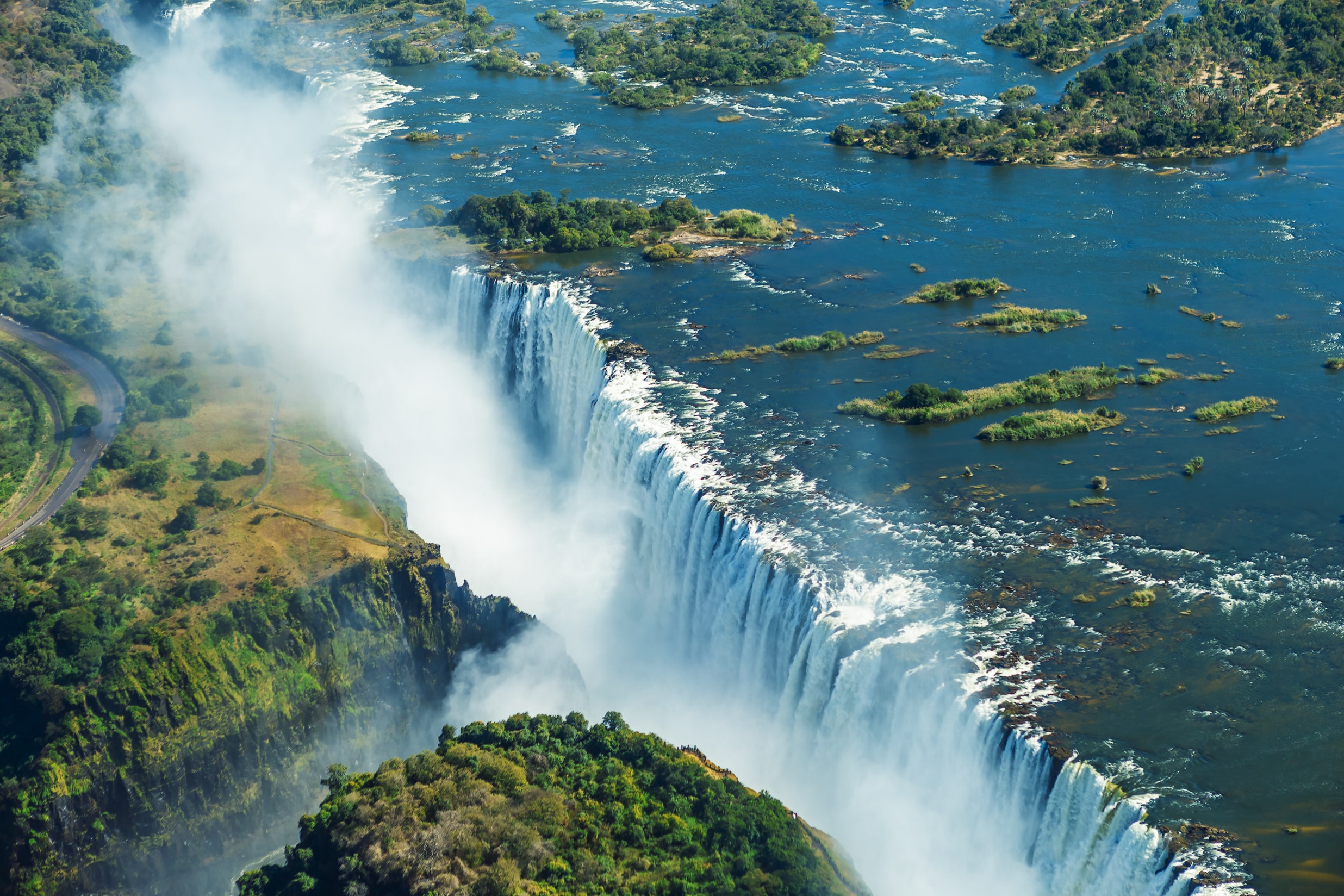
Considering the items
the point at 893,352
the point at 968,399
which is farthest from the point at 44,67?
the point at 968,399

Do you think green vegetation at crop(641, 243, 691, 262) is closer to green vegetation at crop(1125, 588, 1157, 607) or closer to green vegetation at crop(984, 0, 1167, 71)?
green vegetation at crop(1125, 588, 1157, 607)

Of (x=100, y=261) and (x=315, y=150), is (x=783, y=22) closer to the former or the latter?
(x=315, y=150)

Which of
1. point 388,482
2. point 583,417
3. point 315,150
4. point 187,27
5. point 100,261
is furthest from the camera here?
point 187,27

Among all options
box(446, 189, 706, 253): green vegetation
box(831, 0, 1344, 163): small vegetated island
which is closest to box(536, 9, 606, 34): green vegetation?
box(831, 0, 1344, 163): small vegetated island

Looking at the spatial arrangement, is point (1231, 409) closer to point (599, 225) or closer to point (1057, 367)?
point (1057, 367)

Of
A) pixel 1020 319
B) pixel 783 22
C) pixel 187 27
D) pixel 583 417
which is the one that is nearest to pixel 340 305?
pixel 583 417
